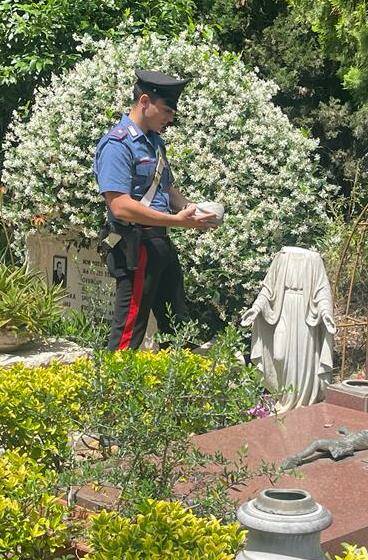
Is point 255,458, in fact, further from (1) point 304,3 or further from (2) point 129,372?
(1) point 304,3

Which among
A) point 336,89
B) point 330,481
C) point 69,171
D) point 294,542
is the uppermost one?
point 336,89

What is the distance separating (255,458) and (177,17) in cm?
639

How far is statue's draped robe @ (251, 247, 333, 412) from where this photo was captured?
7.12 m

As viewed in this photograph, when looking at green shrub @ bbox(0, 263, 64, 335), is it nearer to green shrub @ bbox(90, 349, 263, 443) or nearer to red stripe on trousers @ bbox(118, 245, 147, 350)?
red stripe on trousers @ bbox(118, 245, 147, 350)

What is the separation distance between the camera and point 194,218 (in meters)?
6.70

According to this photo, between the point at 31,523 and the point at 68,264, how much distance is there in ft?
18.3

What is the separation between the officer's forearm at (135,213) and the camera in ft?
21.7

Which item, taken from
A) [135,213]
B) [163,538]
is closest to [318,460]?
[135,213]

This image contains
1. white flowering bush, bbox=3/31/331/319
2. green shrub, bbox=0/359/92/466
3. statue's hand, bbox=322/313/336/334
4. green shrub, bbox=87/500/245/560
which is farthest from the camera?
white flowering bush, bbox=3/31/331/319

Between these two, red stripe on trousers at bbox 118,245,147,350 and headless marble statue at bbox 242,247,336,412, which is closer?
red stripe on trousers at bbox 118,245,147,350

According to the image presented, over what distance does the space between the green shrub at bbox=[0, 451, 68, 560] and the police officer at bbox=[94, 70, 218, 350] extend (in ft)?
8.56

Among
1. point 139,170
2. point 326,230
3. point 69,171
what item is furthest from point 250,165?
point 139,170

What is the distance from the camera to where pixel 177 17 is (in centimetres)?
1104

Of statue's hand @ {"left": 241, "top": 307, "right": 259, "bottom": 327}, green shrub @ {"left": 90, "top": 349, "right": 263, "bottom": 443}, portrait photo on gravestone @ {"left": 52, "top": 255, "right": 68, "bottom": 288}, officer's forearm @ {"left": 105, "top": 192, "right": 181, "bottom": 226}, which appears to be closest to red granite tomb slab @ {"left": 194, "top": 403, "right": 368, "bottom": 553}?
green shrub @ {"left": 90, "top": 349, "right": 263, "bottom": 443}
